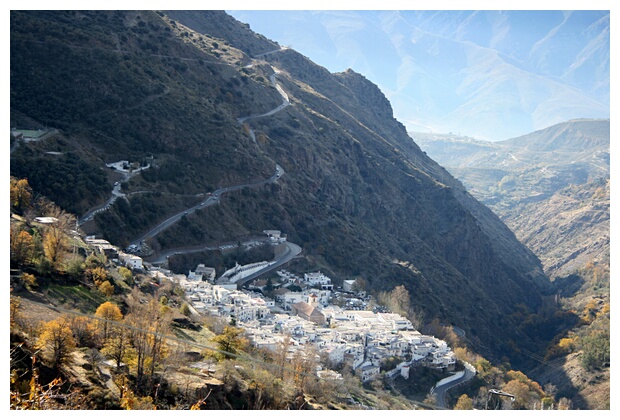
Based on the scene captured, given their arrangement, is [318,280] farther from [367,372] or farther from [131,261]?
[131,261]

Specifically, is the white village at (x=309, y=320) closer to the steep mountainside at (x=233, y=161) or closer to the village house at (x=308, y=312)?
the village house at (x=308, y=312)

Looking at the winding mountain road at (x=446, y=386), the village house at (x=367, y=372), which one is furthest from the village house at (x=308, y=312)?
the winding mountain road at (x=446, y=386)

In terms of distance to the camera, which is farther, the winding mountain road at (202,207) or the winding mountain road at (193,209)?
the winding mountain road at (193,209)

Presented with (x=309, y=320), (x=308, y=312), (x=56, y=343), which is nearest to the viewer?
(x=56, y=343)

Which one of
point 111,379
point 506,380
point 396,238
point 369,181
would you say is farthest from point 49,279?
point 369,181

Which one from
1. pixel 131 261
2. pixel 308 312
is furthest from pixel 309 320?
pixel 131 261

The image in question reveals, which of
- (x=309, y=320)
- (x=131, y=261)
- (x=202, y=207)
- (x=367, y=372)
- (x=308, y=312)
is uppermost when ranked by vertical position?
(x=202, y=207)

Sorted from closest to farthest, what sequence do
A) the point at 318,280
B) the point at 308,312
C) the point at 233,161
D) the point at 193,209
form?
the point at 308,312, the point at 318,280, the point at 193,209, the point at 233,161

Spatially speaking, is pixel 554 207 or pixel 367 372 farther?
pixel 554 207

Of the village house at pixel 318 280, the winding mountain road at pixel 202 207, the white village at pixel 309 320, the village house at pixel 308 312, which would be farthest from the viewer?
the village house at pixel 318 280
